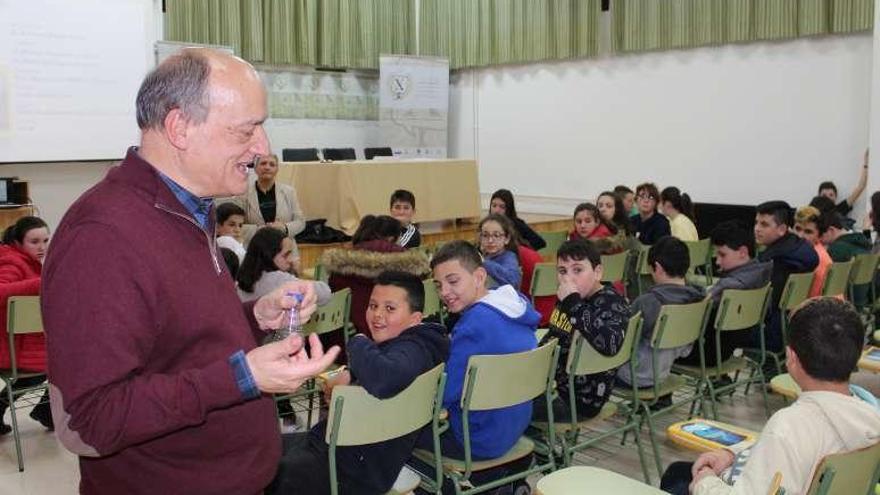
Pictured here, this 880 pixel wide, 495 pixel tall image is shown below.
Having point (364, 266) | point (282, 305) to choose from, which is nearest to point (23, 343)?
point (364, 266)

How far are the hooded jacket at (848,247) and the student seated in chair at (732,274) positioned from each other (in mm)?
1278

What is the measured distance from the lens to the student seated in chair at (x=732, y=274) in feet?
14.0

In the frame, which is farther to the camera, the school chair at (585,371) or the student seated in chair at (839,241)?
the student seated in chair at (839,241)

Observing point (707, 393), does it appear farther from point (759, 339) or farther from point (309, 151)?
point (309, 151)

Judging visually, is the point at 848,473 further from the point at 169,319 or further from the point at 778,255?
the point at 778,255

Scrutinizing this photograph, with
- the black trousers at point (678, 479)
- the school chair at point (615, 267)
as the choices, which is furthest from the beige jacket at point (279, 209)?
the black trousers at point (678, 479)

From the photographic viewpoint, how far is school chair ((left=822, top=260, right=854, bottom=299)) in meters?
4.80

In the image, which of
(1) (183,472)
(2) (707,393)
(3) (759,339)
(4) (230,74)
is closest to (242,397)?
(1) (183,472)

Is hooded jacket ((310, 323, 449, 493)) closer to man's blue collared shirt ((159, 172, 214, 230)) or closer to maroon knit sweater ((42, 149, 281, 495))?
maroon knit sweater ((42, 149, 281, 495))

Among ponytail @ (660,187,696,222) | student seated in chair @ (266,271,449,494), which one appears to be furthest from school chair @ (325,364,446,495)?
ponytail @ (660,187,696,222)

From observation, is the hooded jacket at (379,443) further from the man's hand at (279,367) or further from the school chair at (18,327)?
the school chair at (18,327)

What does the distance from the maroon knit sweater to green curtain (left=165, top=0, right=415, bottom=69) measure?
30.7ft

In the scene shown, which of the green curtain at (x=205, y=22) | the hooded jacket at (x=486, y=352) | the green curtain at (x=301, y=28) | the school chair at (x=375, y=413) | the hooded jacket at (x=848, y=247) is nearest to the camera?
the school chair at (x=375, y=413)

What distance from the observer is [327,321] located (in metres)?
4.08
